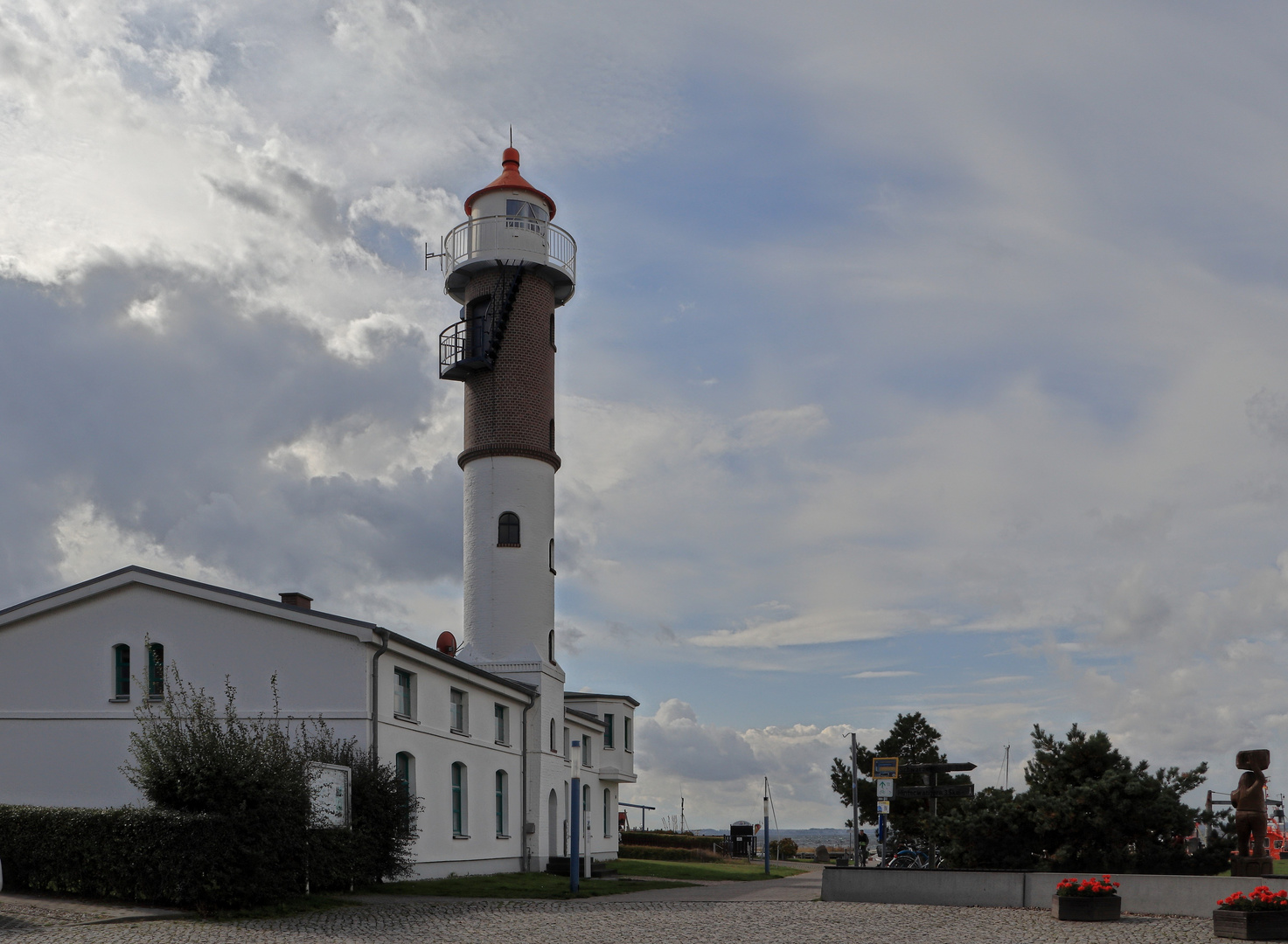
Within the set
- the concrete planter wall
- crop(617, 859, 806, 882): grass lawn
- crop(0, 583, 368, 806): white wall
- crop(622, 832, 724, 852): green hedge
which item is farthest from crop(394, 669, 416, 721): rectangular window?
crop(622, 832, 724, 852): green hedge

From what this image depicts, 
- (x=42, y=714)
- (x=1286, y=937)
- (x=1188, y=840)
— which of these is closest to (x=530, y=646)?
(x=42, y=714)

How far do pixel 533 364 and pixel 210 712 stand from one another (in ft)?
61.0

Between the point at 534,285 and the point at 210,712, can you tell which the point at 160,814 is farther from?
the point at 534,285

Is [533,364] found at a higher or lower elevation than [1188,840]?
higher

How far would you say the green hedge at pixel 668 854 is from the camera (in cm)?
5097

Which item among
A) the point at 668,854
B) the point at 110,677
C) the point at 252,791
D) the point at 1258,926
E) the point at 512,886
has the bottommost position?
the point at 668,854

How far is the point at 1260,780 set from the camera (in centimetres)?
2031

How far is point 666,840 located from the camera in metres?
56.8

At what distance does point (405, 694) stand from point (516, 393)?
1188 centimetres

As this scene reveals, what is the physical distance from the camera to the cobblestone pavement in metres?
15.7

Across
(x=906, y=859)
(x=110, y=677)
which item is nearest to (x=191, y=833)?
(x=110, y=677)

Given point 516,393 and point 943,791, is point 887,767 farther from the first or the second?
point 516,393

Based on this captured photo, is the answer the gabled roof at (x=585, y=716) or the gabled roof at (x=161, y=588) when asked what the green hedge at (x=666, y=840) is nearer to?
the gabled roof at (x=585, y=716)

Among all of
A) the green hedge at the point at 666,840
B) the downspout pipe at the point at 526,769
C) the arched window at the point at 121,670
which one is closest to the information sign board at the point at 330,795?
the arched window at the point at 121,670
